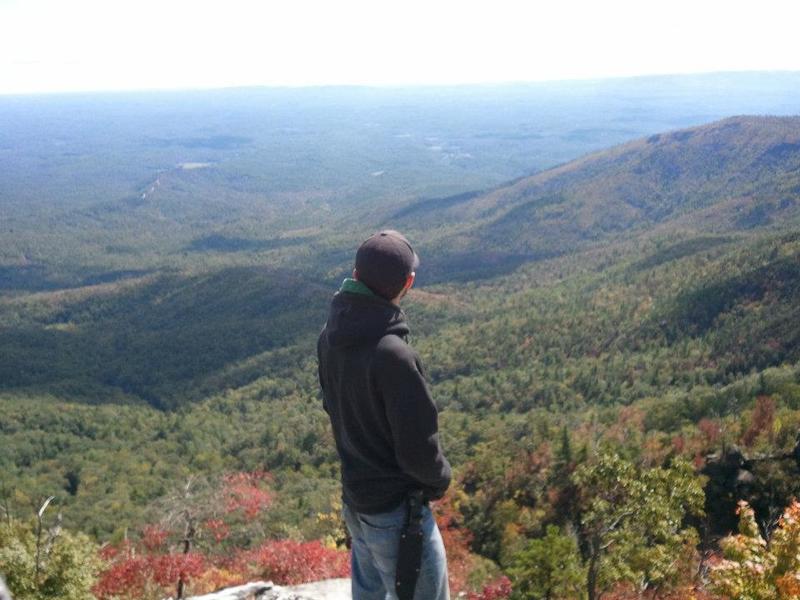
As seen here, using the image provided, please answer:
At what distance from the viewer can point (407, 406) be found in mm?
4039

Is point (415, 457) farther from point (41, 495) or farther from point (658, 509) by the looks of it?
point (41, 495)

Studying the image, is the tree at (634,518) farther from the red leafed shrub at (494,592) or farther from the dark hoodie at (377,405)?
the dark hoodie at (377,405)

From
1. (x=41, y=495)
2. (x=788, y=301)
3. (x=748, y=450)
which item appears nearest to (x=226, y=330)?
(x=41, y=495)

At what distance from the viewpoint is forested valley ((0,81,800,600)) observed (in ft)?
38.4

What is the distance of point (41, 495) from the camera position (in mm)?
55938

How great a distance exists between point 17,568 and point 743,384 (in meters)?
51.4

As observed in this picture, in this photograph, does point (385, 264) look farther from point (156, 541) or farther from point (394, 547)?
point (156, 541)

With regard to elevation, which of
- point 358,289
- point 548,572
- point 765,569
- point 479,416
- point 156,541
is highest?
point 358,289

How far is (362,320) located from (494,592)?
10788 millimetres

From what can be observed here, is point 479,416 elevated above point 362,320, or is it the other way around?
point 362,320

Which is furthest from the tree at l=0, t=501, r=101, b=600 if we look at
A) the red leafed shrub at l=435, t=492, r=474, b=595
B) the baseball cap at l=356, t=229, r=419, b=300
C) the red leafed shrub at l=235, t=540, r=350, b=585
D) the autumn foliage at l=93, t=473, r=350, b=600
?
the baseball cap at l=356, t=229, r=419, b=300

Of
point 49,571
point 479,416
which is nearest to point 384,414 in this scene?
point 49,571

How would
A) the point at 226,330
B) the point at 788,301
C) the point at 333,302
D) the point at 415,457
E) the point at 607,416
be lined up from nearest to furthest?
Answer: the point at 415,457 < the point at 333,302 < the point at 607,416 < the point at 788,301 < the point at 226,330

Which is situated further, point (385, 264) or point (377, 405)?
point (385, 264)
